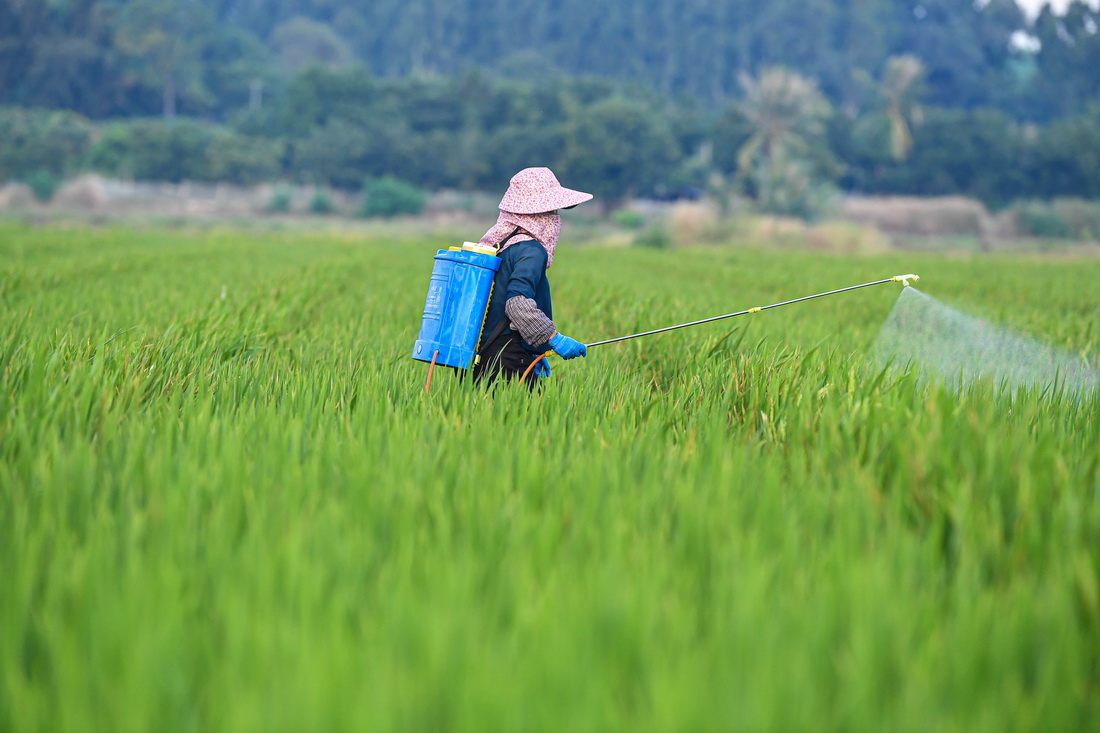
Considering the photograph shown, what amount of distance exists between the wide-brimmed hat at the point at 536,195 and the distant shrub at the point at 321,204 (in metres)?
46.8

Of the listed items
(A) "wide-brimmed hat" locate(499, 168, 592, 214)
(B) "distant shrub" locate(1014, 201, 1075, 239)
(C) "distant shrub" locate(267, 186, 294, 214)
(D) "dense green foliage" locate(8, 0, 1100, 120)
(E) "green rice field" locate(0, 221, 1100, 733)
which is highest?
(D) "dense green foliage" locate(8, 0, 1100, 120)

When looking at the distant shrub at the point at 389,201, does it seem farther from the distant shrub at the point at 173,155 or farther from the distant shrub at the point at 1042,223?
the distant shrub at the point at 1042,223

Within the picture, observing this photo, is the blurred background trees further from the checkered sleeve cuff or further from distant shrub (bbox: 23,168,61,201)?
the checkered sleeve cuff

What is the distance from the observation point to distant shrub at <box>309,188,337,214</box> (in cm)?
4878

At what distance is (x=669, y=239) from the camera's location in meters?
30.1

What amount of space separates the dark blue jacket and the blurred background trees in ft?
120

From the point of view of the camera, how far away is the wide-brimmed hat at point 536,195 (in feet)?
11.9

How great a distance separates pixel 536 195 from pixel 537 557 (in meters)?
2.06

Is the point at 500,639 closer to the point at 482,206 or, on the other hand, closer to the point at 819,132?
the point at 482,206

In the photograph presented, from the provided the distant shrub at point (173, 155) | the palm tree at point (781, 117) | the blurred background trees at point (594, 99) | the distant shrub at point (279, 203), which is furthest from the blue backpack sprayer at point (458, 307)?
the distant shrub at point (173, 155)

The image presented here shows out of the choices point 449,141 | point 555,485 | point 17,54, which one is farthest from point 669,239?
point 17,54

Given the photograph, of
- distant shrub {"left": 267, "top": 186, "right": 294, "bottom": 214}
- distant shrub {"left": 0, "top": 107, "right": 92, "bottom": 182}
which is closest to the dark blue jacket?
distant shrub {"left": 267, "top": 186, "right": 294, "bottom": 214}

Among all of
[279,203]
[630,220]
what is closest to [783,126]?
[630,220]

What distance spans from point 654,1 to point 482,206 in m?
65.1
